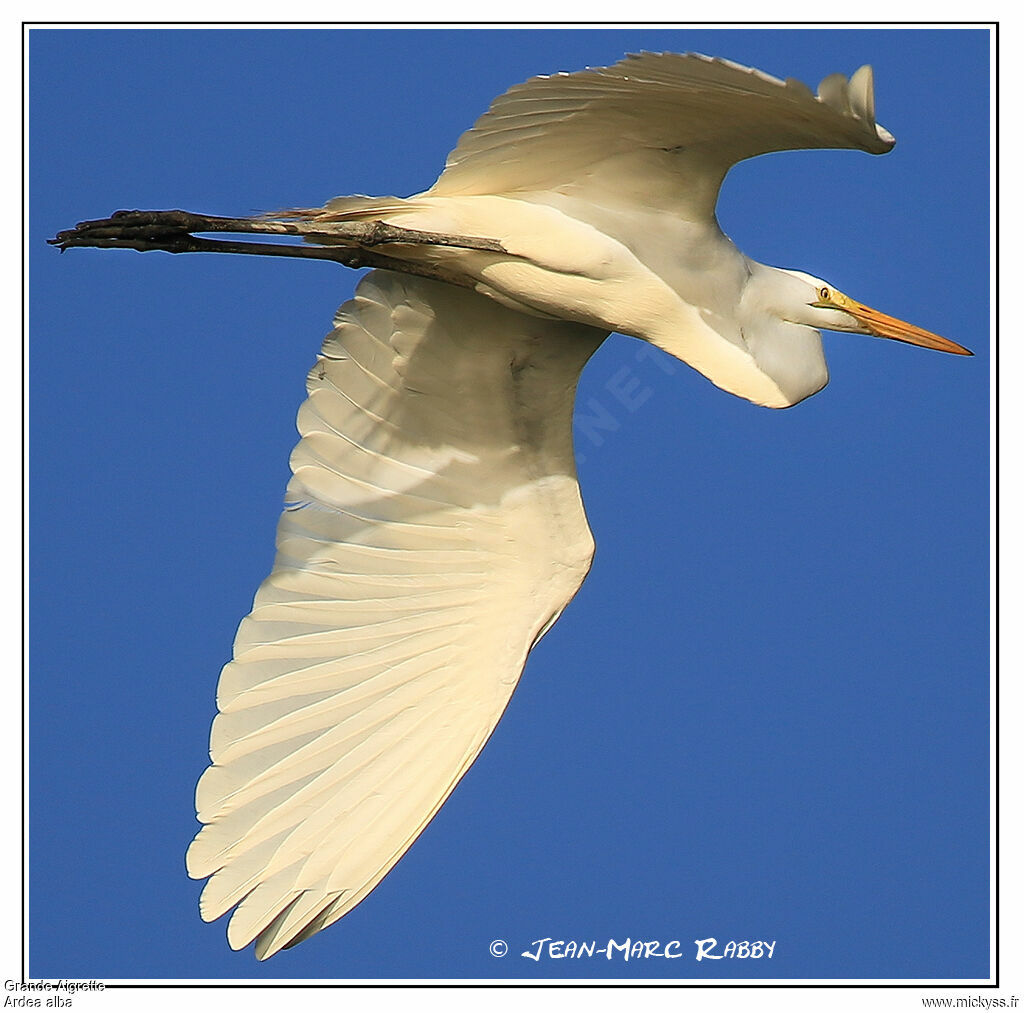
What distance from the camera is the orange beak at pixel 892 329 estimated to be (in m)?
7.85

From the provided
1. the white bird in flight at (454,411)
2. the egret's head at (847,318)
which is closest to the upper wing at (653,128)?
the white bird in flight at (454,411)

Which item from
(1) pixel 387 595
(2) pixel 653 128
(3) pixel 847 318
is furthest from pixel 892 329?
(1) pixel 387 595

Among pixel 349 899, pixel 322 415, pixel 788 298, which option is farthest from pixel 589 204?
pixel 349 899

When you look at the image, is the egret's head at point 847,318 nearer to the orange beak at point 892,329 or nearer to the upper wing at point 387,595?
the orange beak at point 892,329

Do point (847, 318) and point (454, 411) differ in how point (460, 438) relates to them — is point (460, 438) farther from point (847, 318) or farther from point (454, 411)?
point (847, 318)

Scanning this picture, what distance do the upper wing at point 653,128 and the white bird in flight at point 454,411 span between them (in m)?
0.01

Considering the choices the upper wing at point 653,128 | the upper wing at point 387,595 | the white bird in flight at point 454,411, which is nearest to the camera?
the upper wing at point 653,128

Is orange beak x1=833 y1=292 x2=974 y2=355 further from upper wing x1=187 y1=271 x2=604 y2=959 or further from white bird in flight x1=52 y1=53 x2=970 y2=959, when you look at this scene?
upper wing x1=187 y1=271 x2=604 y2=959

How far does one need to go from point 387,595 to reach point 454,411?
709mm

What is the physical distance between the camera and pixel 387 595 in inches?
320

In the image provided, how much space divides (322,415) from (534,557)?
3.07 ft

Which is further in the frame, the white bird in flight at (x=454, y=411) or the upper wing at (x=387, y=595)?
the upper wing at (x=387, y=595)

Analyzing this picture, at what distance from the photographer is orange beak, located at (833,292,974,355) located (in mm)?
7848

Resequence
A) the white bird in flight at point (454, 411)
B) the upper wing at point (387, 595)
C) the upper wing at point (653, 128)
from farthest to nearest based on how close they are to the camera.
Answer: the upper wing at point (387, 595)
the white bird in flight at point (454, 411)
the upper wing at point (653, 128)
